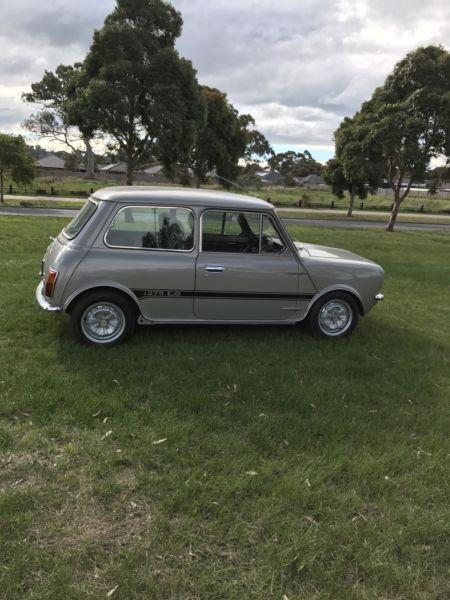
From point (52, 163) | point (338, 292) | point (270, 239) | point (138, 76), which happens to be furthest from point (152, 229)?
point (52, 163)

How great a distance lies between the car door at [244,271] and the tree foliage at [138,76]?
580 inches

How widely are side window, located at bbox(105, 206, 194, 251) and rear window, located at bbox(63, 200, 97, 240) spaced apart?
34 cm

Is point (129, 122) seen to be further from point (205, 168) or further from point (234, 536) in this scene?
point (234, 536)

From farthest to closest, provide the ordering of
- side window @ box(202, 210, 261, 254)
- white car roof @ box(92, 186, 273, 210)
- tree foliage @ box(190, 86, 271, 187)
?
tree foliage @ box(190, 86, 271, 187), side window @ box(202, 210, 261, 254), white car roof @ box(92, 186, 273, 210)

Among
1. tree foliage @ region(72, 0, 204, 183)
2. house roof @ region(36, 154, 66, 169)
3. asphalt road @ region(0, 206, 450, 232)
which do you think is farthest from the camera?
house roof @ region(36, 154, 66, 169)

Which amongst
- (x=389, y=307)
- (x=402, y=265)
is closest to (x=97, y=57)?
(x=402, y=265)

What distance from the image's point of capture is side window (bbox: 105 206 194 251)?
198 inches

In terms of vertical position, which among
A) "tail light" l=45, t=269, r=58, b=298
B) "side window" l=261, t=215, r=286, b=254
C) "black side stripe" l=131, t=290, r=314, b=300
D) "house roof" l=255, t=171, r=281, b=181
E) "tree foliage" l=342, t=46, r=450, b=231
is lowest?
"black side stripe" l=131, t=290, r=314, b=300

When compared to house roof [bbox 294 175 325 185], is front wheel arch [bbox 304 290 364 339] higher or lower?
lower

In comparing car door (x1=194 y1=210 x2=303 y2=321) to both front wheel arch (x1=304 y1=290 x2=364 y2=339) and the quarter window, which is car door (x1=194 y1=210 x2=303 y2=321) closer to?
the quarter window

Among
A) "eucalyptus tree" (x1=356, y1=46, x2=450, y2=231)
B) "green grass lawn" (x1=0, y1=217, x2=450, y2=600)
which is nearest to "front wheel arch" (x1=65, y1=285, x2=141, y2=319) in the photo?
"green grass lawn" (x1=0, y1=217, x2=450, y2=600)

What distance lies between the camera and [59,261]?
4887mm

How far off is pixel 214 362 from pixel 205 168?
98.4 ft

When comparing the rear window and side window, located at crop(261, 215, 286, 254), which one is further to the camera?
side window, located at crop(261, 215, 286, 254)
